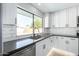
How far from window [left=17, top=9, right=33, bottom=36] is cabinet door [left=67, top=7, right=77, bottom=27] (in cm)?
46

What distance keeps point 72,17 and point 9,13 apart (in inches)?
30.7

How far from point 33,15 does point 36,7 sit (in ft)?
0.37

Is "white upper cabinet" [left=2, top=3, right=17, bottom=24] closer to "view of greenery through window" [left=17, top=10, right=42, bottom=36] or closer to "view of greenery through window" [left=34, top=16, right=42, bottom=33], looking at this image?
"view of greenery through window" [left=17, top=10, right=42, bottom=36]

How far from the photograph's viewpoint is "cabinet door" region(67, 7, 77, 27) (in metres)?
0.99

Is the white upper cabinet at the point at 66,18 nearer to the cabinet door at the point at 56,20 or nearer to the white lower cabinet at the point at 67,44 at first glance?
the cabinet door at the point at 56,20

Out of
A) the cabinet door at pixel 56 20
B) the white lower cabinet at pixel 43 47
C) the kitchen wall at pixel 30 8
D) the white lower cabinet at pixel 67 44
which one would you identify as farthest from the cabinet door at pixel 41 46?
the kitchen wall at pixel 30 8

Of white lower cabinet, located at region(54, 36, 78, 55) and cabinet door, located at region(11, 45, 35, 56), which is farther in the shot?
white lower cabinet, located at region(54, 36, 78, 55)

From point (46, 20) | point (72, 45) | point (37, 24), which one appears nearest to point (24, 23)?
point (37, 24)

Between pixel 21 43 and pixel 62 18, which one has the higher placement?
pixel 62 18

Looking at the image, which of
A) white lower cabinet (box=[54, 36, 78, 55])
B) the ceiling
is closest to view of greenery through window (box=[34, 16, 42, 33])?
the ceiling

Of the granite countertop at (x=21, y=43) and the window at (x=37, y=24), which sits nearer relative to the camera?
the granite countertop at (x=21, y=43)

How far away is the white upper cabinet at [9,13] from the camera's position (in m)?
1.02

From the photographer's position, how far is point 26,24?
1.08m

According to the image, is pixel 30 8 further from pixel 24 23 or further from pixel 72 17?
pixel 72 17
